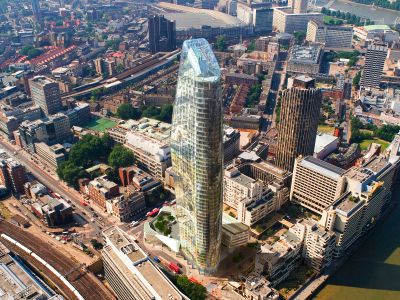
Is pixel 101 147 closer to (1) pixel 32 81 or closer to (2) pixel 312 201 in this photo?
(1) pixel 32 81

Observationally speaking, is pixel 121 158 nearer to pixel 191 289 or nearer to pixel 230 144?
pixel 230 144

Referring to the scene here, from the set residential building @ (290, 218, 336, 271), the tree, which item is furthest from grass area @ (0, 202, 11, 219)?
residential building @ (290, 218, 336, 271)

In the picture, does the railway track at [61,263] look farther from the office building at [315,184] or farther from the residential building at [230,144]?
the residential building at [230,144]

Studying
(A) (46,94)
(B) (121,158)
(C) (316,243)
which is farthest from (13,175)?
(C) (316,243)

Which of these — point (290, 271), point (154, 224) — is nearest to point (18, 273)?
point (154, 224)

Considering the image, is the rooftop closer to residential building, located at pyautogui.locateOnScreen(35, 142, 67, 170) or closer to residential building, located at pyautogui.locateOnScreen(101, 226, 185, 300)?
residential building, located at pyautogui.locateOnScreen(101, 226, 185, 300)
